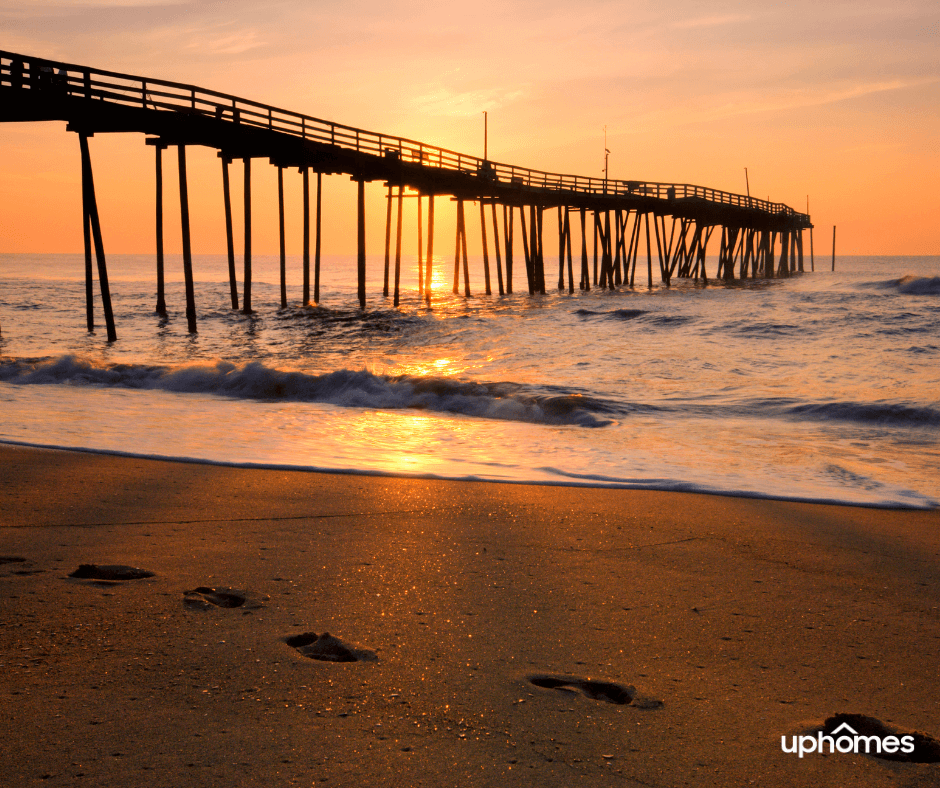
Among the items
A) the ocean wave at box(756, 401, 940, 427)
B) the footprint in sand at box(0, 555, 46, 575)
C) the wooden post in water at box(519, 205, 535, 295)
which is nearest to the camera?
the footprint in sand at box(0, 555, 46, 575)

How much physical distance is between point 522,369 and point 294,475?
887 centimetres

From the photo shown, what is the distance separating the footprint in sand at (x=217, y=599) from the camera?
3.24 meters

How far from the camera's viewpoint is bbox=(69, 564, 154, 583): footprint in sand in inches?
138

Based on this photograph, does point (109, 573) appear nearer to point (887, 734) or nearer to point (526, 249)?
point (887, 734)

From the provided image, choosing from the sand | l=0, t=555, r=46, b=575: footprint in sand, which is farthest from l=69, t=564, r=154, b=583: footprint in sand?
l=0, t=555, r=46, b=575: footprint in sand

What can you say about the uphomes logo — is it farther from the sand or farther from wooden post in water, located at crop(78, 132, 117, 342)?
wooden post in water, located at crop(78, 132, 117, 342)

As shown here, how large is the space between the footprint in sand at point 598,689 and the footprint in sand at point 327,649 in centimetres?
59

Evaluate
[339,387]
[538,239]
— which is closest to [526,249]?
[538,239]

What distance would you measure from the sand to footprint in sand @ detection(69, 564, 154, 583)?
45 mm

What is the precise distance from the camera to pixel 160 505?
4.81m

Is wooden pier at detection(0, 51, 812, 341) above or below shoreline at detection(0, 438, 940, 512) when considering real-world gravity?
above

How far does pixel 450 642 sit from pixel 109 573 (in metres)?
1.63

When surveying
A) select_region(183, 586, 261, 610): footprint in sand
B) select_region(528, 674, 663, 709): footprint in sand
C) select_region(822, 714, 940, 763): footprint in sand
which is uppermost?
select_region(183, 586, 261, 610): footprint in sand

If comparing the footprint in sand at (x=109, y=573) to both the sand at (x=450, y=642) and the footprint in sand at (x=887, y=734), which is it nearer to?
the sand at (x=450, y=642)
